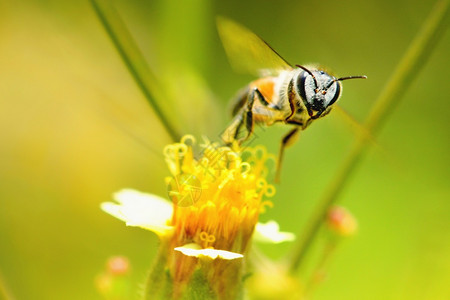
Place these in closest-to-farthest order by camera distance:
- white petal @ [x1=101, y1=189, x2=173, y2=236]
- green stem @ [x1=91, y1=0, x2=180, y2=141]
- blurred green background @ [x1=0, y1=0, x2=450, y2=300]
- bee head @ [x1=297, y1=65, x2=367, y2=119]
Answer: white petal @ [x1=101, y1=189, x2=173, y2=236] < bee head @ [x1=297, y1=65, x2=367, y2=119] < green stem @ [x1=91, y1=0, x2=180, y2=141] < blurred green background @ [x1=0, y1=0, x2=450, y2=300]

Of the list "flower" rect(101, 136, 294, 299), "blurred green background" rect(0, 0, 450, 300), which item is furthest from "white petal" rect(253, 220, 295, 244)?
"blurred green background" rect(0, 0, 450, 300)

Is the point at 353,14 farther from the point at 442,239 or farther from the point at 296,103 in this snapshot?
the point at 296,103

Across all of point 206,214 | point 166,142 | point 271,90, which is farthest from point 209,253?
point 166,142

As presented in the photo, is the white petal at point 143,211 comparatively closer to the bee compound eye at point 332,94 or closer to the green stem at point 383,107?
the green stem at point 383,107

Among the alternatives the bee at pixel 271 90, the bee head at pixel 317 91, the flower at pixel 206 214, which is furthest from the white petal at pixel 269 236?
the bee head at pixel 317 91

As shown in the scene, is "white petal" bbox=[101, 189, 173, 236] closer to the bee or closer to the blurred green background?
the bee

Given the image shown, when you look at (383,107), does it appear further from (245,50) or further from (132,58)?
(132,58)
